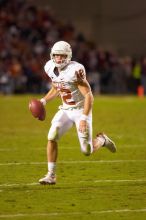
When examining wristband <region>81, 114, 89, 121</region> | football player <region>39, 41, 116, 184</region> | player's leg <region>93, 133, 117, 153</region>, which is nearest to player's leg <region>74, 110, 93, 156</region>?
football player <region>39, 41, 116, 184</region>

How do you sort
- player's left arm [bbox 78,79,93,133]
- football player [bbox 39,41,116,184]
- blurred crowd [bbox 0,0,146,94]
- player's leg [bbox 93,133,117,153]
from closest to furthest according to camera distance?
1. player's left arm [bbox 78,79,93,133]
2. football player [bbox 39,41,116,184]
3. player's leg [bbox 93,133,117,153]
4. blurred crowd [bbox 0,0,146,94]

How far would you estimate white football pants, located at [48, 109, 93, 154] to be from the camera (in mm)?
7180

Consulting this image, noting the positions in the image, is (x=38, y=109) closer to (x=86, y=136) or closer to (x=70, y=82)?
(x=70, y=82)

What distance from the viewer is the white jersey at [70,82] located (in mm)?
7191

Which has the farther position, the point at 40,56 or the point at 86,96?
the point at 40,56

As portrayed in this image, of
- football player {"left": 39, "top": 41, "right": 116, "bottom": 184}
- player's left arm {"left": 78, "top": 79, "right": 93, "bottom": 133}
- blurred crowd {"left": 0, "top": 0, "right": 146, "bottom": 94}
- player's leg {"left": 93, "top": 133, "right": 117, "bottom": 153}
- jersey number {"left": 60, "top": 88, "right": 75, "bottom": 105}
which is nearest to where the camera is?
player's left arm {"left": 78, "top": 79, "right": 93, "bottom": 133}

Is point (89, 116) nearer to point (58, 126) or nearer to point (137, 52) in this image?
point (58, 126)

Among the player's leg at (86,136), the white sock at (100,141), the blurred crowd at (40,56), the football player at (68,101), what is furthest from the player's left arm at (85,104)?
the blurred crowd at (40,56)

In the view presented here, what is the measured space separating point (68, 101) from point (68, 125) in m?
0.25

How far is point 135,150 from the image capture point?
10266mm

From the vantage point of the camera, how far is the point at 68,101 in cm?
738

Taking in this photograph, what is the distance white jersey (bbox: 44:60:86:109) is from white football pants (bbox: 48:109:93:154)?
3.5 inches

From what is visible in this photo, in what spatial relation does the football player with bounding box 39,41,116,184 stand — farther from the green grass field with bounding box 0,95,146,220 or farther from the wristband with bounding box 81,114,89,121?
the green grass field with bounding box 0,95,146,220

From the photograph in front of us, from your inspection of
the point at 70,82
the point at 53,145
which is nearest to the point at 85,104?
the point at 70,82
